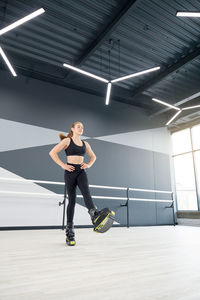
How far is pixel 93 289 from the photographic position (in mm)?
813

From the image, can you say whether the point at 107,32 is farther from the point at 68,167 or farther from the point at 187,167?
the point at 187,167

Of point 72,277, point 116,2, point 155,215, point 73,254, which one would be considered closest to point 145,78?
point 116,2

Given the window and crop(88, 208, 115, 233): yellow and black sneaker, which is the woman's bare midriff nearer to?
crop(88, 208, 115, 233): yellow and black sneaker

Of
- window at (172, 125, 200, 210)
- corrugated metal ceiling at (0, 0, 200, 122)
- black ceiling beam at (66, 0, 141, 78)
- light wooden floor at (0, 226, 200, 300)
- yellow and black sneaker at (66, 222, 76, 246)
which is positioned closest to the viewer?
light wooden floor at (0, 226, 200, 300)

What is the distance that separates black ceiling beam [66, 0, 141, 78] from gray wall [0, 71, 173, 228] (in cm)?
98

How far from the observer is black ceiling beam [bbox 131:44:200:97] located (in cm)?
400

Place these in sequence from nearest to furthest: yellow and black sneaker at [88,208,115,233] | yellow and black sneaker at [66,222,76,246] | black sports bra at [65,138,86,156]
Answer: yellow and black sneaker at [88,208,115,233] → yellow and black sneaker at [66,222,76,246] → black sports bra at [65,138,86,156]

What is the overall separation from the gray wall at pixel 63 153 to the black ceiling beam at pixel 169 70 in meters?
0.64

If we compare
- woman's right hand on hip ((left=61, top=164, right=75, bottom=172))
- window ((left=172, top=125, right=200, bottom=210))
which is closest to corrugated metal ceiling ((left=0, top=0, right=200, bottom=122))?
window ((left=172, top=125, right=200, bottom=210))

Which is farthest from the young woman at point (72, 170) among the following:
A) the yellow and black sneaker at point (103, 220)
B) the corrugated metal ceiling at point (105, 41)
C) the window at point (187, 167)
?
the window at point (187, 167)

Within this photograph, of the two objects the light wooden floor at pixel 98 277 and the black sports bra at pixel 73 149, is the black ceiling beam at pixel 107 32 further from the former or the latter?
the light wooden floor at pixel 98 277

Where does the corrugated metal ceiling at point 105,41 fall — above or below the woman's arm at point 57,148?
above

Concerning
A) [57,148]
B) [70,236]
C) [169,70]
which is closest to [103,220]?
[70,236]

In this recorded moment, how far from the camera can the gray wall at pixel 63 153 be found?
156 inches
